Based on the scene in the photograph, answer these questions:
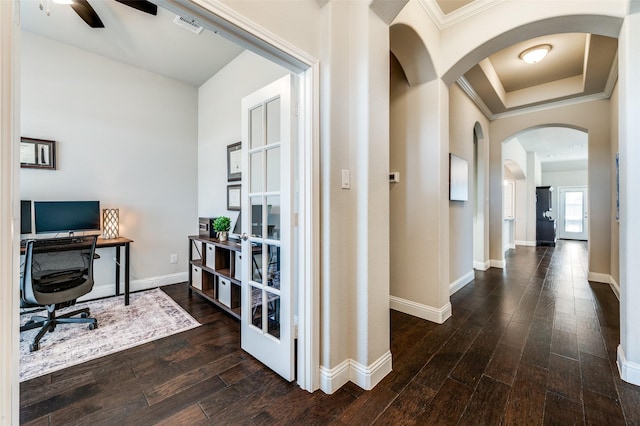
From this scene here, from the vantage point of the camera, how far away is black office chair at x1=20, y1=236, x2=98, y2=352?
218cm

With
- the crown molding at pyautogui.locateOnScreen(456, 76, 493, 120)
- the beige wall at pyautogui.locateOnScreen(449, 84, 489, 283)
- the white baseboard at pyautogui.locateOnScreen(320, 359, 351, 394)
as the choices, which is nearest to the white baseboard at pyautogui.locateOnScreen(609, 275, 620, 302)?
the beige wall at pyautogui.locateOnScreen(449, 84, 489, 283)

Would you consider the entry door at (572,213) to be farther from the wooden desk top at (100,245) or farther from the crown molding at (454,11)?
the wooden desk top at (100,245)

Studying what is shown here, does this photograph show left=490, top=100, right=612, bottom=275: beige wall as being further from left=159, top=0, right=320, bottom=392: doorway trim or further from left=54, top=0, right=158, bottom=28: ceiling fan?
left=54, top=0, right=158, bottom=28: ceiling fan

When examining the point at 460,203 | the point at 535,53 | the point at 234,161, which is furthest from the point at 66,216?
the point at 535,53

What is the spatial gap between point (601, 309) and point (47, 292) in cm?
545

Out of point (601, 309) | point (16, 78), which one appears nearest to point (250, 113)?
point (16, 78)

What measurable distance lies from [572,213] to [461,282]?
973 centimetres

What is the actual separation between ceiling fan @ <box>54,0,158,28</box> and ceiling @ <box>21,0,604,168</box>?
99 mm

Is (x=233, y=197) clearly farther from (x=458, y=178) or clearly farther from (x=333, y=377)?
(x=458, y=178)

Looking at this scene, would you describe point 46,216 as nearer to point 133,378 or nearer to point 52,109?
point 52,109

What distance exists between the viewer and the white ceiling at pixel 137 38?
8.46 feet

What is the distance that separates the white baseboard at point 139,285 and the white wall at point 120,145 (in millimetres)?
12

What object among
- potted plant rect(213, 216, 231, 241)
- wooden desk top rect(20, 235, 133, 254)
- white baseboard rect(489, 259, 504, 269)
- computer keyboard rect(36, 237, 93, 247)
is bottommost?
white baseboard rect(489, 259, 504, 269)

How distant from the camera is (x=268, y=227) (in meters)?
1.94
